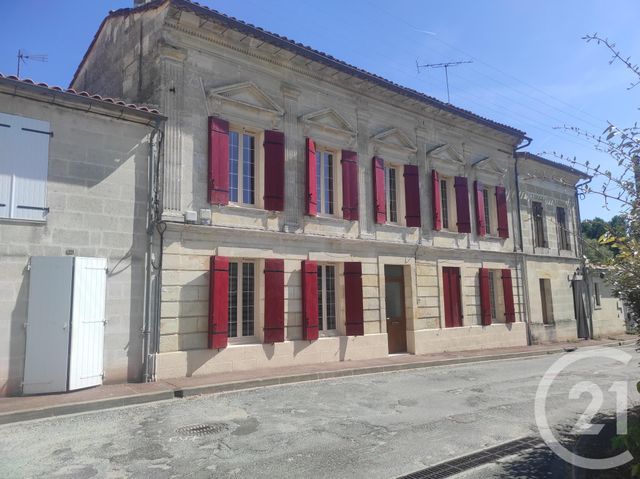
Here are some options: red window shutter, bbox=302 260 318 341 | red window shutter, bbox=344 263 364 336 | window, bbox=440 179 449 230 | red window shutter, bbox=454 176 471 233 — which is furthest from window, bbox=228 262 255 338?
red window shutter, bbox=454 176 471 233

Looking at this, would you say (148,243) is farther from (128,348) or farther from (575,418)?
(575,418)

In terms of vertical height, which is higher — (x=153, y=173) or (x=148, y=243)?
(x=153, y=173)

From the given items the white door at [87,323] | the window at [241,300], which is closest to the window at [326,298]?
the window at [241,300]

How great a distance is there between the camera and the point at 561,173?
20.4 meters

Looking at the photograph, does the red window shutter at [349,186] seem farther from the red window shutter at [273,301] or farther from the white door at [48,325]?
the white door at [48,325]

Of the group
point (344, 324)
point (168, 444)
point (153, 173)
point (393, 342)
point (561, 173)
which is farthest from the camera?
point (561, 173)

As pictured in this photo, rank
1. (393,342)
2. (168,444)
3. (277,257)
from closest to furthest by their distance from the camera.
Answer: (168,444)
(277,257)
(393,342)

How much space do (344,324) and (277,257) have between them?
262 cm

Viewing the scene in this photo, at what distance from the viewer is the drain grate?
4406 millimetres

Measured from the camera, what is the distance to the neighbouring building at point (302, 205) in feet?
31.7

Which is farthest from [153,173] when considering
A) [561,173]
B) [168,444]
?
[561,173]

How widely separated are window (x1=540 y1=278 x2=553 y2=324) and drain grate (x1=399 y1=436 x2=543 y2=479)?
14.5 m

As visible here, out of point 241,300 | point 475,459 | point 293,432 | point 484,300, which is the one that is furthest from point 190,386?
point 484,300
